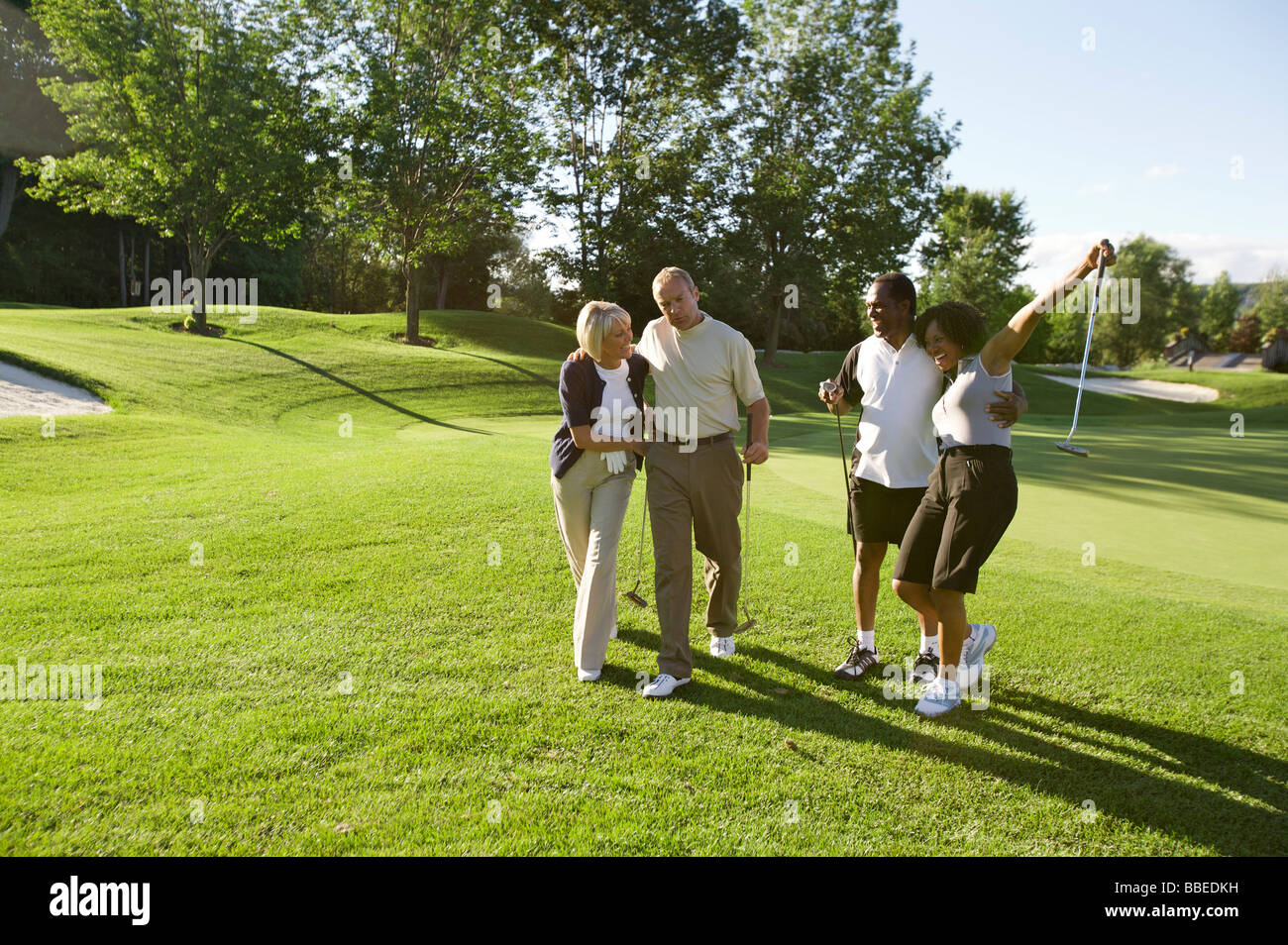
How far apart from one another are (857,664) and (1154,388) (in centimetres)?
4266

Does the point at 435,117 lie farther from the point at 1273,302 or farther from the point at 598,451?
the point at 1273,302

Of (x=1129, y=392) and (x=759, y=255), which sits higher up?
(x=759, y=255)

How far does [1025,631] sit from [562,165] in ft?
118

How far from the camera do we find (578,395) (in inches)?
200

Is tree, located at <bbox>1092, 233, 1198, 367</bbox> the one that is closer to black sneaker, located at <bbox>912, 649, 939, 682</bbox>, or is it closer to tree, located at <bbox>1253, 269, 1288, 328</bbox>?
tree, located at <bbox>1253, 269, 1288, 328</bbox>

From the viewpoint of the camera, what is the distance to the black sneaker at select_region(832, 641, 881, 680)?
5320 millimetres

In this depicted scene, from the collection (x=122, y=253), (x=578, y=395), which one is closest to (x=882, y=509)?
(x=578, y=395)

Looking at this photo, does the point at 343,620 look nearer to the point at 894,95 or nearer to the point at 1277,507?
the point at 1277,507

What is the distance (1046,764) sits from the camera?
14.0 feet

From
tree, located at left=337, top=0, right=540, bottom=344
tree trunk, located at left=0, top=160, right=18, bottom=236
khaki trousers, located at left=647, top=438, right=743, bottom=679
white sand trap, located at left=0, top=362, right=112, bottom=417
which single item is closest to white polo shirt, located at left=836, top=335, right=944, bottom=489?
khaki trousers, located at left=647, top=438, right=743, bottom=679

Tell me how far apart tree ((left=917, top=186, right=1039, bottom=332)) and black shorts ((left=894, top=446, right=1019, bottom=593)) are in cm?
4936

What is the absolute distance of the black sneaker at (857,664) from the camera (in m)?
5.32

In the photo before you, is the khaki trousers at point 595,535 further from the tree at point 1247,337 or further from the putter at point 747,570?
the tree at point 1247,337
